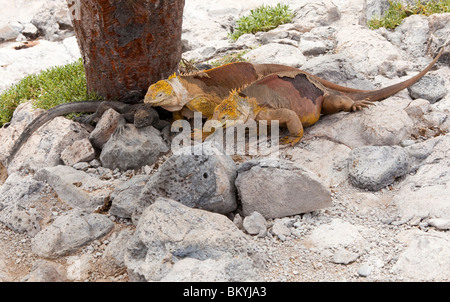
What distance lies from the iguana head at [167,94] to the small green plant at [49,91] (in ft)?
3.45

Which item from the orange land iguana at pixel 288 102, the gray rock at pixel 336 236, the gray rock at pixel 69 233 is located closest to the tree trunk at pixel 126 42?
the orange land iguana at pixel 288 102

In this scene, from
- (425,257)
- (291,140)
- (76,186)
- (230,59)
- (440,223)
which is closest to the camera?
(425,257)

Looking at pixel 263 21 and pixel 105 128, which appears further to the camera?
pixel 263 21

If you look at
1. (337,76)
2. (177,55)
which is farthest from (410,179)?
(177,55)

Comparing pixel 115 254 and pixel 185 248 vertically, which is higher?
pixel 185 248

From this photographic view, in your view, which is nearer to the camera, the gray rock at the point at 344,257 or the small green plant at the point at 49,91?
the gray rock at the point at 344,257

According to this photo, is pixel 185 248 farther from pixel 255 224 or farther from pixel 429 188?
pixel 429 188

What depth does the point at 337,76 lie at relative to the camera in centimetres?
554

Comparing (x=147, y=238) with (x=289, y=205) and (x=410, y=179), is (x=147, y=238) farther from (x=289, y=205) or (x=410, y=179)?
(x=410, y=179)

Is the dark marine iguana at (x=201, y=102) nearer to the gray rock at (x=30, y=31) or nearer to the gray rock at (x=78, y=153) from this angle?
the gray rock at (x=78, y=153)

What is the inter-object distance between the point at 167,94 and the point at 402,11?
463 cm

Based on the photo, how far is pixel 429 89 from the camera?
5.33m

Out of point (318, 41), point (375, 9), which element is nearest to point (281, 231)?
point (318, 41)

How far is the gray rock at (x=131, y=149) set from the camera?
447cm
